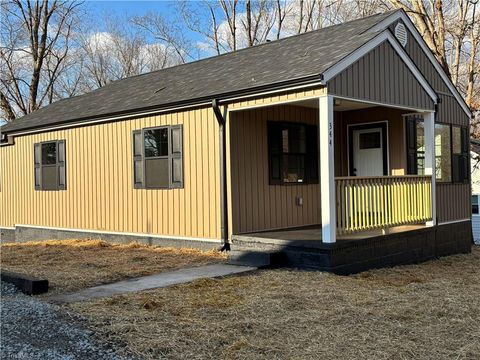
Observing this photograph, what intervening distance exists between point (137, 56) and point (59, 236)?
948 inches

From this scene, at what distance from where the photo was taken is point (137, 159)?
10.9 m

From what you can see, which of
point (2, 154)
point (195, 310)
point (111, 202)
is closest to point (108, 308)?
point (195, 310)

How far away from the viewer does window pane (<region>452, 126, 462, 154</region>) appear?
12.2 meters

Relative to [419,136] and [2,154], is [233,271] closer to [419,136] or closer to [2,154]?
[419,136]

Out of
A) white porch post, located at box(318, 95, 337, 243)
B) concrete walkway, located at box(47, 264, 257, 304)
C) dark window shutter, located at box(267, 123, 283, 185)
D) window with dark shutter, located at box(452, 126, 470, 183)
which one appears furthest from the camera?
window with dark shutter, located at box(452, 126, 470, 183)

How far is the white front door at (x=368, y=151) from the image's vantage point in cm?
1141

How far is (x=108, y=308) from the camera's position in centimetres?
553

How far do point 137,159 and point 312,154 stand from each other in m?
3.55

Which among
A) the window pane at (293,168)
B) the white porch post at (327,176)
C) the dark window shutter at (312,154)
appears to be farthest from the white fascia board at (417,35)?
the window pane at (293,168)

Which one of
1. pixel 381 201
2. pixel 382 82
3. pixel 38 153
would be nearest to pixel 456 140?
pixel 382 82

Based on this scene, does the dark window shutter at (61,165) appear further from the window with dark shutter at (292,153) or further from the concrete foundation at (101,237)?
the window with dark shutter at (292,153)

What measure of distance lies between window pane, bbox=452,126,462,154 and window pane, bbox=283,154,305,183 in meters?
3.86

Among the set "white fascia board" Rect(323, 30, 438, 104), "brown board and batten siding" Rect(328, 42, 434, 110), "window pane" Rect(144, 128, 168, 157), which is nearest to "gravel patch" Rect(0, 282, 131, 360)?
"white fascia board" Rect(323, 30, 438, 104)

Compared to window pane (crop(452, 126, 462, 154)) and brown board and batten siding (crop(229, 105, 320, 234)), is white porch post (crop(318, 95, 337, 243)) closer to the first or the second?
brown board and batten siding (crop(229, 105, 320, 234))
